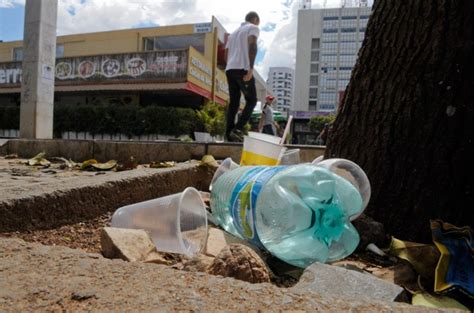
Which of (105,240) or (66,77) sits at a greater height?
(66,77)

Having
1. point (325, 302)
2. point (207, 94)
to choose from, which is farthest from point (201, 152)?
point (207, 94)

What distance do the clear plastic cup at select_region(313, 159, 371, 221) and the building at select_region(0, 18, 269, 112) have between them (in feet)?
55.4

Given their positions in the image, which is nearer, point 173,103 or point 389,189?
point 389,189

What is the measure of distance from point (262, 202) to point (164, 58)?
59.4ft

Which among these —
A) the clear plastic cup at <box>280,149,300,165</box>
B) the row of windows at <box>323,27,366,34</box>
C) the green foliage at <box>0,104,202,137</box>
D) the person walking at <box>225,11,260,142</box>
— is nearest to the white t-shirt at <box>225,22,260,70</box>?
the person walking at <box>225,11,260,142</box>

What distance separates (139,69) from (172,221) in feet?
60.0

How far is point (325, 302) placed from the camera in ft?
2.64

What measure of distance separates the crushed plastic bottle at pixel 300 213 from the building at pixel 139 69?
1711cm

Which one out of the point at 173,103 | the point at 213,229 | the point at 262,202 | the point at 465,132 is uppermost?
the point at 173,103

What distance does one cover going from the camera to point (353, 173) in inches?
69.8

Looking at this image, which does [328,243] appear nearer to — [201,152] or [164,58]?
[201,152]

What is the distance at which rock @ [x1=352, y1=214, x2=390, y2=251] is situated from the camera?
1.65 metres

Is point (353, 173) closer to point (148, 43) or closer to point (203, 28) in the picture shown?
point (203, 28)

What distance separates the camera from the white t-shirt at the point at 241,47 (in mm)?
5125
